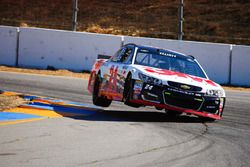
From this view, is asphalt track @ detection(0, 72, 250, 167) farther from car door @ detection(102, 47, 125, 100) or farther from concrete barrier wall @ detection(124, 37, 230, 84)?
concrete barrier wall @ detection(124, 37, 230, 84)

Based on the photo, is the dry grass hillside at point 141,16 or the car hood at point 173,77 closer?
the car hood at point 173,77

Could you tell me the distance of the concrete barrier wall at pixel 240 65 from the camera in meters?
22.4

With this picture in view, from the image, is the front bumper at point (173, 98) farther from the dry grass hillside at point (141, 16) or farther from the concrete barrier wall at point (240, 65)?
the dry grass hillside at point (141, 16)

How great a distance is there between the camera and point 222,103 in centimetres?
1172

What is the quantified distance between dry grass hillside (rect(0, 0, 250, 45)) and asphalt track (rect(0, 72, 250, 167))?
23856 mm

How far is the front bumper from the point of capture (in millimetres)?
11070

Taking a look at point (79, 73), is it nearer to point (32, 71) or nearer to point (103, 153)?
point (32, 71)

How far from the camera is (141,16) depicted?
137 feet

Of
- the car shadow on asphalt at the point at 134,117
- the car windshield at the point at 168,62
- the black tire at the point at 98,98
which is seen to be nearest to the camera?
the car shadow on asphalt at the point at 134,117

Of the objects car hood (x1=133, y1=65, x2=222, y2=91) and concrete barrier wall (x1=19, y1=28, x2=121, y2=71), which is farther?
concrete barrier wall (x1=19, y1=28, x2=121, y2=71)

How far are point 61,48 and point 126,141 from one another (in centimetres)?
1590

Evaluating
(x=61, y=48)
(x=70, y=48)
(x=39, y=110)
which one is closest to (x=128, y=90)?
(x=39, y=110)

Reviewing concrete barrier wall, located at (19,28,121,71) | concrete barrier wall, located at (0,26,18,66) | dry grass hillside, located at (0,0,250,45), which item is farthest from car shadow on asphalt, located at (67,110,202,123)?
dry grass hillside, located at (0,0,250,45)

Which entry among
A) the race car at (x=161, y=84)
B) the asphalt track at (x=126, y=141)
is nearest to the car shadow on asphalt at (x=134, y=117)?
the asphalt track at (x=126, y=141)
